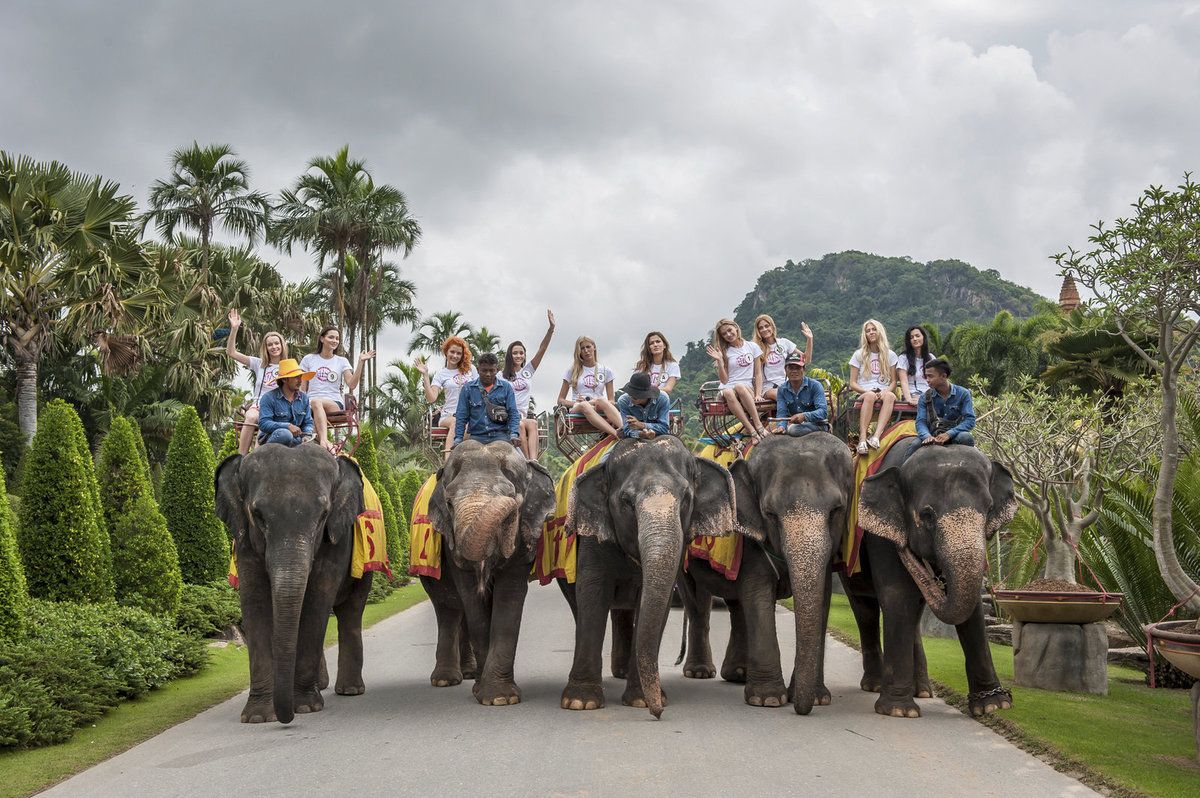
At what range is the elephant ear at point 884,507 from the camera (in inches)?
417

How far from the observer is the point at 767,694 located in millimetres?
10875

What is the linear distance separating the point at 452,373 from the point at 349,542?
3.13 meters

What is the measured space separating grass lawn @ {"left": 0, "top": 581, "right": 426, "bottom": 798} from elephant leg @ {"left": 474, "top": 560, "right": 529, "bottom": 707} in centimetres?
284

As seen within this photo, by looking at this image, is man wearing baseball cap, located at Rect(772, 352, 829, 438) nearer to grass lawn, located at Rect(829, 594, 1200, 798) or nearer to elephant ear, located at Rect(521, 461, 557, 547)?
elephant ear, located at Rect(521, 461, 557, 547)

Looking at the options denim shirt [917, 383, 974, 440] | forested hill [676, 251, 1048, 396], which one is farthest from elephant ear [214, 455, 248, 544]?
forested hill [676, 251, 1048, 396]

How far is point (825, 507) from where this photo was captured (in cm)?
1080

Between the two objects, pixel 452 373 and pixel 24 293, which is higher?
pixel 24 293

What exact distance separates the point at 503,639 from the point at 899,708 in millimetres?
3775

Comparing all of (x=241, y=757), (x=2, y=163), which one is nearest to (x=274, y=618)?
(x=241, y=757)

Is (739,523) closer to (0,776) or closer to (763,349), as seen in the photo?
(763,349)

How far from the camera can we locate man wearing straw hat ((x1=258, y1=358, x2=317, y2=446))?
35.3 feet

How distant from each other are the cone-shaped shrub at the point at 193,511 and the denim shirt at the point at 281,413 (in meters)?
8.77

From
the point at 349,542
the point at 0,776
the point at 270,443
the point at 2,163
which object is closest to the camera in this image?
the point at 0,776

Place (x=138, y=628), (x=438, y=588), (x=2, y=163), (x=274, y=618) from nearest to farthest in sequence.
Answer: (x=274, y=618) → (x=438, y=588) → (x=138, y=628) → (x=2, y=163)
